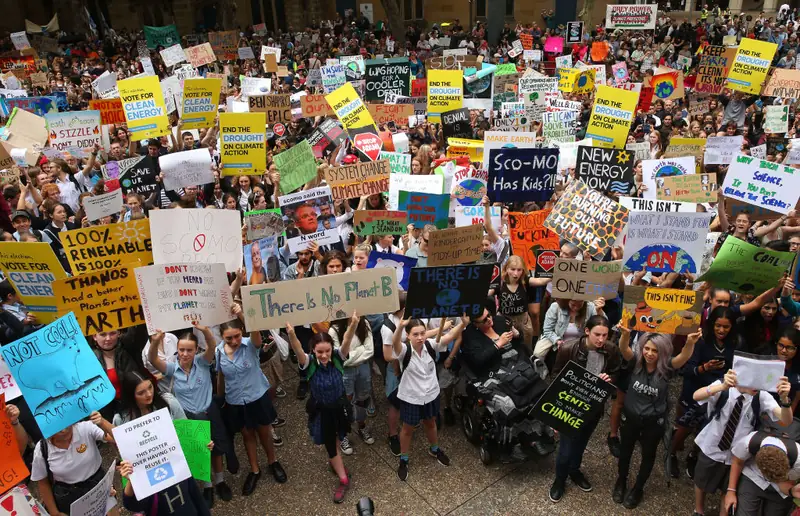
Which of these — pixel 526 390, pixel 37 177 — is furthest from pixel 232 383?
pixel 37 177


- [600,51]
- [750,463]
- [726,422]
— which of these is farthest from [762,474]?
[600,51]

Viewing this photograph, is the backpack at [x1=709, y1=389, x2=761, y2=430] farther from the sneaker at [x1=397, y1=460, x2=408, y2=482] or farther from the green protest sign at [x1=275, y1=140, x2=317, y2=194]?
the green protest sign at [x1=275, y1=140, x2=317, y2=194]

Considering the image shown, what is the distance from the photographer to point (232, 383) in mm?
5094

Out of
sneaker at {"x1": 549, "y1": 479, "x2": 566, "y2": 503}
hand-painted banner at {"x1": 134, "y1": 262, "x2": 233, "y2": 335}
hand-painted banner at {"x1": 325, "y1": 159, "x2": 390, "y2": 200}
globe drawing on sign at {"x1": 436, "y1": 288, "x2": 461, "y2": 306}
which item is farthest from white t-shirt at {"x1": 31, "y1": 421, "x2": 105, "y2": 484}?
hand-painted banner at {"x1": 325, "y1": 159, "x2": 390, "y2": 200}

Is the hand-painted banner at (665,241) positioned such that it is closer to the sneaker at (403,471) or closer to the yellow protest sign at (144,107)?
the sneaker at (403,471)

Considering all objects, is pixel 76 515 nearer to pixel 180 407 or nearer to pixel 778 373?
pixel 180 407

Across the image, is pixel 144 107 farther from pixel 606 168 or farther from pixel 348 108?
pixel 606 168

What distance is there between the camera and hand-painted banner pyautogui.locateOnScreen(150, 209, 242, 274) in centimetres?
558

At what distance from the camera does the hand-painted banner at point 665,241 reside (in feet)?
19.4

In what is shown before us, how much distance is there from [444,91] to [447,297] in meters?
8.38

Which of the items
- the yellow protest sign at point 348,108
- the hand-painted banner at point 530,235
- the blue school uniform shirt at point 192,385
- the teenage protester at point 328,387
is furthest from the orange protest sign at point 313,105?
the blue school uniform shirt at point 192,385

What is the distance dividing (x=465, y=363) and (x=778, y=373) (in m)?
2.51

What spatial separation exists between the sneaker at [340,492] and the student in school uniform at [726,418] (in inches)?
118

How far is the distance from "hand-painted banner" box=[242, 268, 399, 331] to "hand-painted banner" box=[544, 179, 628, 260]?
2.55 metres
